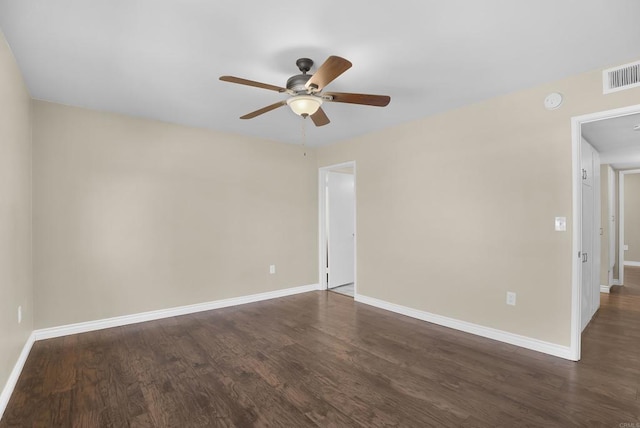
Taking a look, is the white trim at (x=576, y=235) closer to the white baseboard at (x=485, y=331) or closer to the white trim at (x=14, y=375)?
the white baseboard at (x=485, y=331)

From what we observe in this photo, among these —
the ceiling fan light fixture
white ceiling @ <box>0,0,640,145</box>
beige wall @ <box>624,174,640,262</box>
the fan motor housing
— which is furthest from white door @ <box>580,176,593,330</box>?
beige wall @ <box>624,174,640,262</box>

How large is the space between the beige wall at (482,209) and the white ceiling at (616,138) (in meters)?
0.51

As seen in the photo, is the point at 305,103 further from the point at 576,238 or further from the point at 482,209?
the point at 576,238

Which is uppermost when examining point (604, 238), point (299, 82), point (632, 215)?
point (299, 82)

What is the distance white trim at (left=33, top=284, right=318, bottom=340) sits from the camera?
10.4 feet

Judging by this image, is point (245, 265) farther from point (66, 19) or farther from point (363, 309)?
point (66, 19)

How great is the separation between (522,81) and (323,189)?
10.3 ft

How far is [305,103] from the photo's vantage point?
2.25 metres

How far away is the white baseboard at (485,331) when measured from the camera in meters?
2.68

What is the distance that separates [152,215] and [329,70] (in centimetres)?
290

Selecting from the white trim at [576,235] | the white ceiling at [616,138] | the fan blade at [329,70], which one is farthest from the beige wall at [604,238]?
the fan blade at [329,70]

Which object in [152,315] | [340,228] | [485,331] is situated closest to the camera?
[485,331]

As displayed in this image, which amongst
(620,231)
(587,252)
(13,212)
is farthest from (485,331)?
(620,231)

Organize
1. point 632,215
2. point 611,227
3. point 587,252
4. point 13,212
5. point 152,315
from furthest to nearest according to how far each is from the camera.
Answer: point 632,215 < point 611,227 < point 152,315 < point 587,252 < point 13,212
